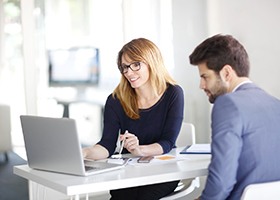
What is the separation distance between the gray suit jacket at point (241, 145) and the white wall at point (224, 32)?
197 cm

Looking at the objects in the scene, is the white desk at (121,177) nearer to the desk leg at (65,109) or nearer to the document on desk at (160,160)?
the document on desk at (160,160)

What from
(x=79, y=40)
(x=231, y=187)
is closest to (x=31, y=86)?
(x=79, y=40)

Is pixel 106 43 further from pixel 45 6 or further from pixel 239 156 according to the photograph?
pixel 239 156

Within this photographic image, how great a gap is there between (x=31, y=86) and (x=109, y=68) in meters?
0.70

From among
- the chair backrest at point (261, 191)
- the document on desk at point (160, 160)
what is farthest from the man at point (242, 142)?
the document on desk at point (160, 160)

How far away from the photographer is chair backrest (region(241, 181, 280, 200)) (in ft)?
4.88

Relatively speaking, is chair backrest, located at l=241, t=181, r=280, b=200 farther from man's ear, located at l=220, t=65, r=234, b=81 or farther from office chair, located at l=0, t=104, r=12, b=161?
office chair, located at l=0, t=104, r=12, b=161

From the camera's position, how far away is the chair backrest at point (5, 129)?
347 centimetres

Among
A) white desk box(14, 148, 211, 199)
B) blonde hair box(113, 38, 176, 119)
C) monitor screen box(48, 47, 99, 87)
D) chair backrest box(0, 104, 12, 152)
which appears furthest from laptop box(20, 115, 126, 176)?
monitor screen box(48, 47, 99, 87)

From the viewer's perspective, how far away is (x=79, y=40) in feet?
12.5

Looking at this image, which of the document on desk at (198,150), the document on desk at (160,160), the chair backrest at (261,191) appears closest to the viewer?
the chair backrest at (261,191)

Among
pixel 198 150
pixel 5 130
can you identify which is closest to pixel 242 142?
pixel 198 150

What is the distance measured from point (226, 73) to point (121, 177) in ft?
1.83

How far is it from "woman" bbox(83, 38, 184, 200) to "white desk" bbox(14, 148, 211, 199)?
418mm
